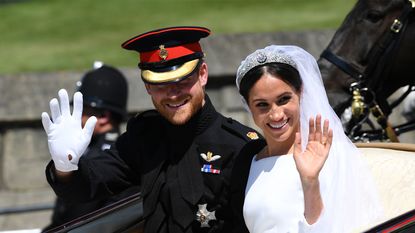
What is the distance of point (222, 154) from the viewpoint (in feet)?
11.5

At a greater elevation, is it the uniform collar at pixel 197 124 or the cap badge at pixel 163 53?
the cap badge at pixel 163 53

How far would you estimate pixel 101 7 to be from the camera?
9406 mm

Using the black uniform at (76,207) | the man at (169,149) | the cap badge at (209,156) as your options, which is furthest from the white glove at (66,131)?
the black uniform at (76,207)

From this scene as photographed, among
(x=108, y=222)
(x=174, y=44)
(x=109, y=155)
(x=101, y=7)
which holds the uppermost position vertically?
(x=174, y=44)

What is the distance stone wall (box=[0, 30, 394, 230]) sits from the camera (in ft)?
22.4

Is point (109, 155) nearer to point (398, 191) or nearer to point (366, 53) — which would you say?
point (398, 191)

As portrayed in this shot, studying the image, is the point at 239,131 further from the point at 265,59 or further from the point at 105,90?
the point at 105,90

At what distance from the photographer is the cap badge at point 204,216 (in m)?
3.42

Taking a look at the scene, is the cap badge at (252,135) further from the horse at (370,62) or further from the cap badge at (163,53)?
the horse at (370,62)

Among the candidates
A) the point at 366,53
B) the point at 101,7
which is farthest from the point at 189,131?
the point at 101,7

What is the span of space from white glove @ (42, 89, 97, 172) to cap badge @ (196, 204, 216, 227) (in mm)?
473

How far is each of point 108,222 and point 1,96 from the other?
141 inches

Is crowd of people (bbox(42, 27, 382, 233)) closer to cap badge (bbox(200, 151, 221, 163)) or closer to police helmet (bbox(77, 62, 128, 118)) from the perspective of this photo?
cap badge (bbox(200, 151, 221, 163))

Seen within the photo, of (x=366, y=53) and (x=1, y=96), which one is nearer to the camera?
(x=366, y=53)
